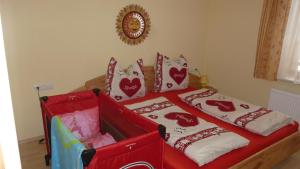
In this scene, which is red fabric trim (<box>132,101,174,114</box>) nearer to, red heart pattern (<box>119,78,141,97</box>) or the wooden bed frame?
red heart pattern (<box>119,78,141,97</box>)

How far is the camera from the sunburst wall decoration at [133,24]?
124 inches

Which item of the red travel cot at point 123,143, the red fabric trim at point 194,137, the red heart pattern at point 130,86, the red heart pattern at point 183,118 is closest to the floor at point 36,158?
the red travel cot at point 123,143

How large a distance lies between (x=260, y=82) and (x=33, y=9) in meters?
2.96

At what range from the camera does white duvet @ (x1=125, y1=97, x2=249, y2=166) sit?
1867mm

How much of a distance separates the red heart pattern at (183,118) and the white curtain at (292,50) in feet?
4.84

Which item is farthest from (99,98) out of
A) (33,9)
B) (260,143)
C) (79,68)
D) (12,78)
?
(260,143)

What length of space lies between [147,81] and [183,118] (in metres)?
1.17

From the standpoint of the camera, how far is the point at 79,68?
2.99m

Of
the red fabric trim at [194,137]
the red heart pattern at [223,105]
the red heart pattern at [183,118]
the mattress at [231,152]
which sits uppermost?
the red heart pattern at [223,105]

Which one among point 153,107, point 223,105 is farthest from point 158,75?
point 223,105

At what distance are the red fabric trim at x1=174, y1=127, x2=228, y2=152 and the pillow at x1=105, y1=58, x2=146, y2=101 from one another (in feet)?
3.83

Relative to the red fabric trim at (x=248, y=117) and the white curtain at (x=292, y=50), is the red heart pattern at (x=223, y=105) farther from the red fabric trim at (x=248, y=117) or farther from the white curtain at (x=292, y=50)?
the white curtain at (x=292, y=50)

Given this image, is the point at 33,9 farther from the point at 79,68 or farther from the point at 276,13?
the point at 276,13

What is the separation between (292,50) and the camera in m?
2.95
